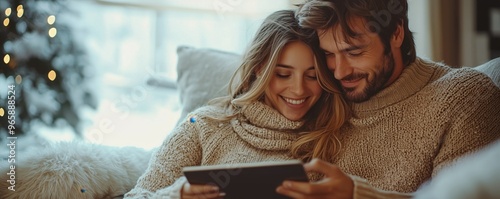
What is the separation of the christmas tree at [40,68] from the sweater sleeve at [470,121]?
5.28ft

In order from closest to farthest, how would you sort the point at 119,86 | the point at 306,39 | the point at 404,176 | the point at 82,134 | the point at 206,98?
1. the point at 404,176
2. the point at 306,39
3. the point at 206,98
4. the point at 82,134
5. the point at 119,86

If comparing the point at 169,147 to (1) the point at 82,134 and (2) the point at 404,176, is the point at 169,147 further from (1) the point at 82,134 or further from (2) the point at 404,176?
(1) the point at 82,134

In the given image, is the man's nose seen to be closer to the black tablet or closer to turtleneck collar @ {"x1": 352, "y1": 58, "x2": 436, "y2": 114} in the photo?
turtleneck collar @ {"x1": 352, "y1": 58, "x2": 436, "y2": 114}

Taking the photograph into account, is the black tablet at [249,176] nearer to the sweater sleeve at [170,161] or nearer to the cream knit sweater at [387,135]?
the cream knit sweater at [387,135]

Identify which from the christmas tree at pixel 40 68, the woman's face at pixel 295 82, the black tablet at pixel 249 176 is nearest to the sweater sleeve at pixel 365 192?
the black tablet at pixel 249 176

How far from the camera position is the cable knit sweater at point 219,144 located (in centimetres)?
149

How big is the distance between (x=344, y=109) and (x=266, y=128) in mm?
213

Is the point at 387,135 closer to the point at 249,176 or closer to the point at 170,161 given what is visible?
the point at 249,176

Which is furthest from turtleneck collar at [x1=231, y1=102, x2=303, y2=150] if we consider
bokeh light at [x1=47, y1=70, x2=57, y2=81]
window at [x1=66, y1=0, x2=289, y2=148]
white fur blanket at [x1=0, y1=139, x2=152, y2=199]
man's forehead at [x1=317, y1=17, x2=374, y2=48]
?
window at [x1=66, y1=0, x2=289, y2=148]

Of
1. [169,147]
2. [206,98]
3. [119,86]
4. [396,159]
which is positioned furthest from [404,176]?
[119,86]

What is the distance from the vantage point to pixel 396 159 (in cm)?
138

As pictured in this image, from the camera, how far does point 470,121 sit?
51.6 inches

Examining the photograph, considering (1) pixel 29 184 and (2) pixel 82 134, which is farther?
(2) pixel 82 134

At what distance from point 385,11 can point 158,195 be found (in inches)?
28.7
